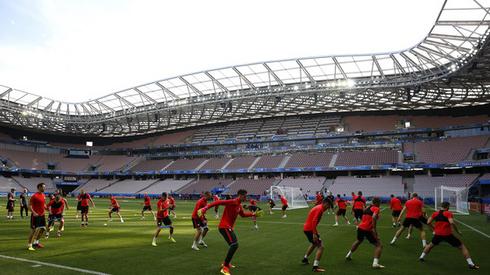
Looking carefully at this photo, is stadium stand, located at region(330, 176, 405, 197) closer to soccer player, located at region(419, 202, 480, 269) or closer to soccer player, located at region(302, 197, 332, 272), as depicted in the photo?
soccer player, located at region(419, 202, 480, 269)

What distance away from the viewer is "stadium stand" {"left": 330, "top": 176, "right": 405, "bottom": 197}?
182ft

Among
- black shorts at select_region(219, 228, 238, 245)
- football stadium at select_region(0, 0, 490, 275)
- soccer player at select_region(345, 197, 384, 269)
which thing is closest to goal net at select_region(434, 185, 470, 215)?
football stadium at select_region(0, 0, 490, 275)

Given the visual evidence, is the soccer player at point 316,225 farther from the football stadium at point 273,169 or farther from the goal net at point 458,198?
the goal net at point 458,198

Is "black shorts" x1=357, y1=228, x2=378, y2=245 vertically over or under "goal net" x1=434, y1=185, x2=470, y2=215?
over

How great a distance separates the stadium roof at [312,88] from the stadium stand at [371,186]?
13018mm

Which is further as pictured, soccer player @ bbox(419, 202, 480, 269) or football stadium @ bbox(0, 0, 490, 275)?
football stadium @ bbox(0, 0, 490, 275)

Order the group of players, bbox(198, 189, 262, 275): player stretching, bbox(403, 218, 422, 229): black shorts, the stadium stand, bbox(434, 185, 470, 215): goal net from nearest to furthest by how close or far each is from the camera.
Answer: bbox(198, 189, 262, 275): player stretching
the group of players
bbox(403, 218, 422, 229): black shorts
bbox(434, 185, 470, 215): goal net
the stadium stand

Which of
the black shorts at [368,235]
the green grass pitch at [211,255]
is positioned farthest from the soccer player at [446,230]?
the black shorts at [368,235]

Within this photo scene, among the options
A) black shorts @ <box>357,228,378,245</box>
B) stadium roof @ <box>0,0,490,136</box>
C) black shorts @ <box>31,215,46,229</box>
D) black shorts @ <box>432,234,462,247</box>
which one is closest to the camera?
black shorts @ <box>432,234,462,247</box>

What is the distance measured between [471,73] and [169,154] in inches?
2544

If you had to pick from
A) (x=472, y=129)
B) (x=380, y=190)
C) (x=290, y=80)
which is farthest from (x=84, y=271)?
(x=472, y=129)

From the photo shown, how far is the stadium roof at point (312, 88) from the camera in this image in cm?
3578

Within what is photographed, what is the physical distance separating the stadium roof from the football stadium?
259 millimetres

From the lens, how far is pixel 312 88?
52.7 m
